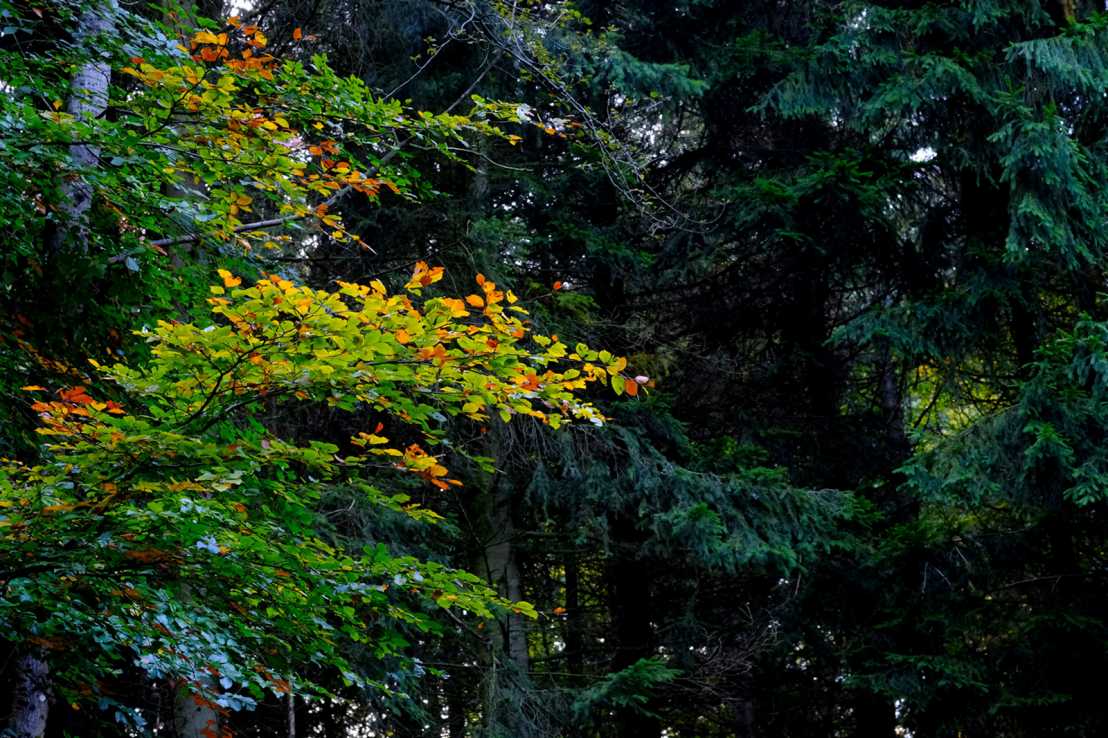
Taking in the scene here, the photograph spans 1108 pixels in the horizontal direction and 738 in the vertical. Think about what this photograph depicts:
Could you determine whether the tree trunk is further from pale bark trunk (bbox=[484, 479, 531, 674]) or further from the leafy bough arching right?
the leafy bough arching right

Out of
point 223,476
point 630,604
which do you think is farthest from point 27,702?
point 630,604

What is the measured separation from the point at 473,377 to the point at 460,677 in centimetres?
661

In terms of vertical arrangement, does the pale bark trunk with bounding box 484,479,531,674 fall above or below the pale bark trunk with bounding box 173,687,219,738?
above

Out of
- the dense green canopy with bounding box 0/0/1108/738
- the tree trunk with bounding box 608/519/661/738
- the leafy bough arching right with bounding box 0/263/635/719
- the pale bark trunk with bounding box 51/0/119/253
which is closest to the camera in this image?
the leafy bough arching right with bounding box 0/263/635/719

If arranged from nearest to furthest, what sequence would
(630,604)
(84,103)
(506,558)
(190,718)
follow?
(84,103), (190,718), (506,558), (630,604)

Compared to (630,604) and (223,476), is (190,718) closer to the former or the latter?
(223,476)

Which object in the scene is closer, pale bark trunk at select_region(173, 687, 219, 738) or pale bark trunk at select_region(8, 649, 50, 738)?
pale bark trunk at select_region(8, 649, 50, 738)

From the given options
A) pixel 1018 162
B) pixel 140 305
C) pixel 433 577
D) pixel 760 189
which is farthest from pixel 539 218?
pixel 433 577

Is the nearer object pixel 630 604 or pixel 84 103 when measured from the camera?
pixel 84 103

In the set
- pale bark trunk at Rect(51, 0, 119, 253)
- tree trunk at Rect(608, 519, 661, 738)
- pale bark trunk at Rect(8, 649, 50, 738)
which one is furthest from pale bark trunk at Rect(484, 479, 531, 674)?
pale bark trunk at Rect(51, 0, 119, 253)

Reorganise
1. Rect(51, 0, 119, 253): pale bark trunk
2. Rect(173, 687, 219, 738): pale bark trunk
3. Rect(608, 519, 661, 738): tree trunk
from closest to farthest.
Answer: Rect(51, 0, 119, 253): pale bark trunk → Rect(173, 687, 219, 738): pale bark trunk → Rect(608, 519, 661, 738): tree trunk

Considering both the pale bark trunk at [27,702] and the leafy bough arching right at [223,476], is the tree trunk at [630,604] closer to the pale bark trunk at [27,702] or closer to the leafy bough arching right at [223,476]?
the pale bark trunk at [27,702]

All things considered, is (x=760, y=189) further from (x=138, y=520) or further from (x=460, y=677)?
(x=138, y=520)

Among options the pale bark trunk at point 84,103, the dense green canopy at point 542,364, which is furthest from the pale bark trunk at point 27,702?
the pale bark trunk at point 84,103
